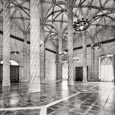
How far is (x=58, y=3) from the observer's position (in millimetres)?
16719

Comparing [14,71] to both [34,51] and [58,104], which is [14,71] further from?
[58,104]

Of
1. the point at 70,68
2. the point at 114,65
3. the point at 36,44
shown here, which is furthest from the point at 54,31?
the point at 36,44

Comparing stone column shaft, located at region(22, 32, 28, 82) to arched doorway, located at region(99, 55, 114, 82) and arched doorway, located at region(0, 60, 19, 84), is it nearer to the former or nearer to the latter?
arched doorway, located at region(0, 60, 19, 84)

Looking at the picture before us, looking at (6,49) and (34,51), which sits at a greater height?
(6,49)

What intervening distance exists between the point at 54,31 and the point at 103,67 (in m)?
11.8

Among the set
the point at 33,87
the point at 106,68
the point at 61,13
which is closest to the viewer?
the point at 33,87

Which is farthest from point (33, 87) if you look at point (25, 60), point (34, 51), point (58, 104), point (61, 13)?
point (61, 13)

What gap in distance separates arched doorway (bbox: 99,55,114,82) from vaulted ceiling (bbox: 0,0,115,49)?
4680 millimetres

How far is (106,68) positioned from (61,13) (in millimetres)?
11861

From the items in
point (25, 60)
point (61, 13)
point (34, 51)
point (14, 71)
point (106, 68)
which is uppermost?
point (61, 13)

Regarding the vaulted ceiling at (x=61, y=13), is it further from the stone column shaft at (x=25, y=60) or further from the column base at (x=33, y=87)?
the column base at (x=33, y=87)

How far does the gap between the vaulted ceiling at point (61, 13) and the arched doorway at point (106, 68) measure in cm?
468

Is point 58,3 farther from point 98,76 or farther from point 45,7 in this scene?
point 98,76

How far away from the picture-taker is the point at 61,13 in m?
20.2
